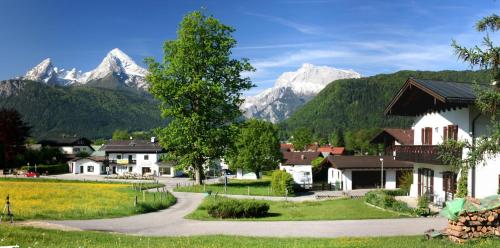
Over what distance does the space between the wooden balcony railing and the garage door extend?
16.1 m

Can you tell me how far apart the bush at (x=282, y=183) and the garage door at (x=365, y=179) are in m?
10.8

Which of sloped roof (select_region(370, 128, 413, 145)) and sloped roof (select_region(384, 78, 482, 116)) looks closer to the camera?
sloped roof (select_region(384, 78, 482, 116))

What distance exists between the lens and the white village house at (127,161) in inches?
3716

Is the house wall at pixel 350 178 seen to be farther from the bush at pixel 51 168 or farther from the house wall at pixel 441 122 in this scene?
the bush at pixel 51 168

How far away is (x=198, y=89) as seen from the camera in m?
49.1

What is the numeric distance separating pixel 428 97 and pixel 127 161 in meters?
72.6

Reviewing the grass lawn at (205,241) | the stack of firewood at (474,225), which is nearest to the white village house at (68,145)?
the grass lawn at (205,241)

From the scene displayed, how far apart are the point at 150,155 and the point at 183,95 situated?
157ft

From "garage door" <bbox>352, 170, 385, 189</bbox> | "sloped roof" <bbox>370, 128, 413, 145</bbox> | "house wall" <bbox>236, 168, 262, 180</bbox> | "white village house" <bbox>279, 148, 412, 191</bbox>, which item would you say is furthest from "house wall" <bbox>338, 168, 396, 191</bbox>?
"house wall" <bbox>236, 168, 262, 180</bbox>

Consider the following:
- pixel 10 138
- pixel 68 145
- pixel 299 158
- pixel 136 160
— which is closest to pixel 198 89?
pixel 299 158

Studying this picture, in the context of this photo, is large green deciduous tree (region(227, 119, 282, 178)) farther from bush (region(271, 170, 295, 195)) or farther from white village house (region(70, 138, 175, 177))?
bush (region(271, 170, 295, 195))

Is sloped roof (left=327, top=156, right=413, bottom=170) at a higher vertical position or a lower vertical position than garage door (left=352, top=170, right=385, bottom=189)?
higher

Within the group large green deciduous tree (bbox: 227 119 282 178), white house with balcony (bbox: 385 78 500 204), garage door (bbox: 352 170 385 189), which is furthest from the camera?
large green deciduous tree (bbox: 227 119 282 178)

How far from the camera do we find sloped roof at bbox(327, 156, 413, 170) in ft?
181
